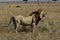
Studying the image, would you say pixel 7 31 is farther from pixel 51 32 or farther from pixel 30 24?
pixel 51 32

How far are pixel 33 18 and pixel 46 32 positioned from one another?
3.05 ft

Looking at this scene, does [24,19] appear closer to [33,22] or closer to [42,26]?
[33,22]

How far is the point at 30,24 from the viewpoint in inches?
458

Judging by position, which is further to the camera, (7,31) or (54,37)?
(7,31)

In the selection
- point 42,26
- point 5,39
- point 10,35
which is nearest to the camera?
point 5,39

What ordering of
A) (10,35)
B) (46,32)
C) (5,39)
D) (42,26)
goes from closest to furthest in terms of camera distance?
(5,39) < (10,35) < (46,32) < (42,26)

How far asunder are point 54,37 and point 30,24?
181cm

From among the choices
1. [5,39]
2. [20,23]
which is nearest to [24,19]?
[20,23]

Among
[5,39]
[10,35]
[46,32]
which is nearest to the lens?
[5,39]

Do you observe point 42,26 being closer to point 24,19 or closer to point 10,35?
point 24,19

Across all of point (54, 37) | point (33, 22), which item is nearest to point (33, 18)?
point (33, 22)

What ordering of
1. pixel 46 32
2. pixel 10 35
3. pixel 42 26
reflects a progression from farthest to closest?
pixel 42 26 < pixel 46 32 < pixel 10 35

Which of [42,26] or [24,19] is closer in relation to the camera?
[24,19]

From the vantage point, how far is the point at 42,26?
12.7m
